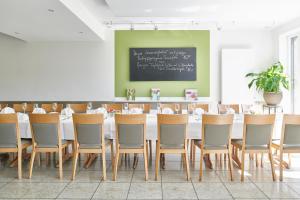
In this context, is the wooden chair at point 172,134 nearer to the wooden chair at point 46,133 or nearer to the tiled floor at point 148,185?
the tiled floor at point 148,185

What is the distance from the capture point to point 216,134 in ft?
13.1

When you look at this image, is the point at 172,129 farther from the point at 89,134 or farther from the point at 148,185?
the point at 89,134

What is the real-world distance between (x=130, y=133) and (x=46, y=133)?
107 cm

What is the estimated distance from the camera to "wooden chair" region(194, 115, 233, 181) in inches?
154

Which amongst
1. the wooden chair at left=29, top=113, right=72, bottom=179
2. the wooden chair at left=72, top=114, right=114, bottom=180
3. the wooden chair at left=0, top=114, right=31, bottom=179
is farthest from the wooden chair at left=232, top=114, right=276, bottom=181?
the wooden chair at left=0, top=114, right=31, bottom=179

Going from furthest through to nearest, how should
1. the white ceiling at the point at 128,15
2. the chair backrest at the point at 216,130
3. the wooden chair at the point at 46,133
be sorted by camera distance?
the white ceiling at the point at 128,15
the wooden chair at the point at 46,133
the chair backrest at the point at 216,130

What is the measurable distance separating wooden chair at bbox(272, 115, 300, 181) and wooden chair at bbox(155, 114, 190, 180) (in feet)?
3.97

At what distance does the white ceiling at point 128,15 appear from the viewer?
5.08 metres

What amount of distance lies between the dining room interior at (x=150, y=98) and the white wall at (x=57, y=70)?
0.08ft

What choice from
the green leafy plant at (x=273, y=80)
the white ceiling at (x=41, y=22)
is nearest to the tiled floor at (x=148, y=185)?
the white ceiling at (x=41, y=22)

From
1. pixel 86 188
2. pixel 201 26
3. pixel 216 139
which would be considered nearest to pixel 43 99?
pixel 201 26

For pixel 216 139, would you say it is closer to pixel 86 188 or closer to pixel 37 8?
pixel 86 188

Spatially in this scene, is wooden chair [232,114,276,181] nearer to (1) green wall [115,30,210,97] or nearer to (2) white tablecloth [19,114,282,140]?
(2) white tablecloth [19,114,282,140]

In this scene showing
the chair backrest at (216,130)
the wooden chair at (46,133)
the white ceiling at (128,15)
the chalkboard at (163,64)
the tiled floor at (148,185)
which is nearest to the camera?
the tiled floor at (148,185)
